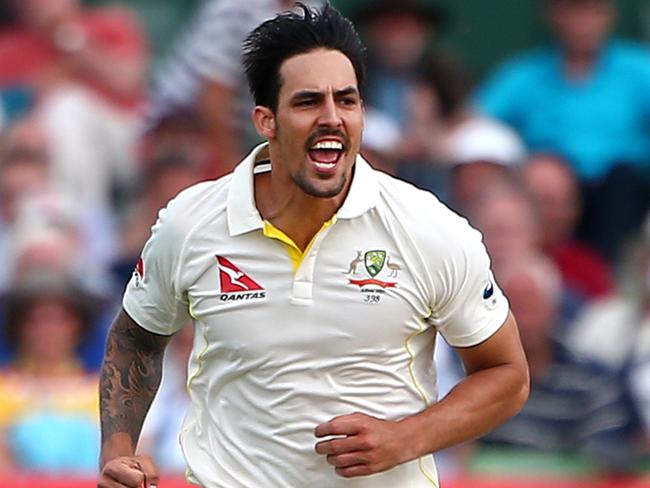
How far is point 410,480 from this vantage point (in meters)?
4.36

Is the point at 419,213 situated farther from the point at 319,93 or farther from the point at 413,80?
the point at 413,80

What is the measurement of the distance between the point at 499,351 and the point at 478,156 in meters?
3.85

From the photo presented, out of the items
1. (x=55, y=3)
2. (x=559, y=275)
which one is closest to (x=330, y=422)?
(x=559, y=275)

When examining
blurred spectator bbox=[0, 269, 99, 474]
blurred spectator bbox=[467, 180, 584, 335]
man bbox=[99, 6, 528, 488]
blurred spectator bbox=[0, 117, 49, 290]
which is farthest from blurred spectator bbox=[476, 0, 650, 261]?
man bbox=[99, 6, 528, 488]

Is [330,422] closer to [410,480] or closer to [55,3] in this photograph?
[410,480]

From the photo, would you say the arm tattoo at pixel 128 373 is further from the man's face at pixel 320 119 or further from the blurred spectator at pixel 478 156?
the blurred spectator at pixel 478 156

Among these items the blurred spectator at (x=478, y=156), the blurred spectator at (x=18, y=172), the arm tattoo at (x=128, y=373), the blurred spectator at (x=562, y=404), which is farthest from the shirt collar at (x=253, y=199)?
the blurred spectator at (x=18, y=172)

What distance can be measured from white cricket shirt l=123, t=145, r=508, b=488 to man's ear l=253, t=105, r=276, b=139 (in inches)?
7.0

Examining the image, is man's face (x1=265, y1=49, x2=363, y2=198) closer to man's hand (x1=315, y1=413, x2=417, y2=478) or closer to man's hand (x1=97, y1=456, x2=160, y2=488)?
man's hand (x1=315, y1=413, x2=417, y2=478)

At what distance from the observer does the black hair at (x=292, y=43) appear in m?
4.21

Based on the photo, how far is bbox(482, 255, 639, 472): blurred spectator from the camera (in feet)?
22.7

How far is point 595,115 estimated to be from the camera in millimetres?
8320

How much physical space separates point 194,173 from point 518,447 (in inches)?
79.8

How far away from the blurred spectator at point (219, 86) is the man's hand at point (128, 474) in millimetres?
3858
